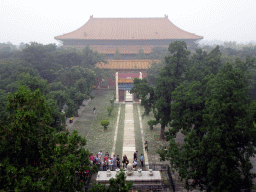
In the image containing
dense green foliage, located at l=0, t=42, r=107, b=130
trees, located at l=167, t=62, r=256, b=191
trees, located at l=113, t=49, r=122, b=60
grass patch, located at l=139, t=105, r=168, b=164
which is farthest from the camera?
trees, located at l=113, t=49, r=122, b=60

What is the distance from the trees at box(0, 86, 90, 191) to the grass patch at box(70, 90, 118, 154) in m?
8.00

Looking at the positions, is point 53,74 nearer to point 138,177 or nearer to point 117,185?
point 138,177

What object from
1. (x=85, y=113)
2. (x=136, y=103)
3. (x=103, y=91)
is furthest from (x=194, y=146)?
(x=103, y=91)

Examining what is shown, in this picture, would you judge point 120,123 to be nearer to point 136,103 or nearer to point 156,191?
point 136,103

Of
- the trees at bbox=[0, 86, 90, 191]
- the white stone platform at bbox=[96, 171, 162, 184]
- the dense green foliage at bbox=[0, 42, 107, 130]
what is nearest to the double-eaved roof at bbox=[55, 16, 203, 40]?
the dense green foliage at bbox=[0, 42, 107, 130]

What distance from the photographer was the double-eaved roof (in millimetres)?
38938

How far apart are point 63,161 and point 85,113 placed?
1606cm

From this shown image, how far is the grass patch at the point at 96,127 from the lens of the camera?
569 inches

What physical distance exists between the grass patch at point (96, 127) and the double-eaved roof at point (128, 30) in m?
17.7

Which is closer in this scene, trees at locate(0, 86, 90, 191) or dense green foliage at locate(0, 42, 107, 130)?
trees at locate(0, 86, 90, 191)

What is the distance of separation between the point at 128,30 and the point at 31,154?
3822 centimetres

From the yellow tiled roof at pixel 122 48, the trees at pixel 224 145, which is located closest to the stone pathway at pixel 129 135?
the trees at pixel 224 145

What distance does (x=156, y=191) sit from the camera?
9.88 metres

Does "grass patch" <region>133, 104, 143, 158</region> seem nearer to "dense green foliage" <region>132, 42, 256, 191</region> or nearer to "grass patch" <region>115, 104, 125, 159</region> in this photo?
"grass patch" <region>115, 104, 125, 159</region>
